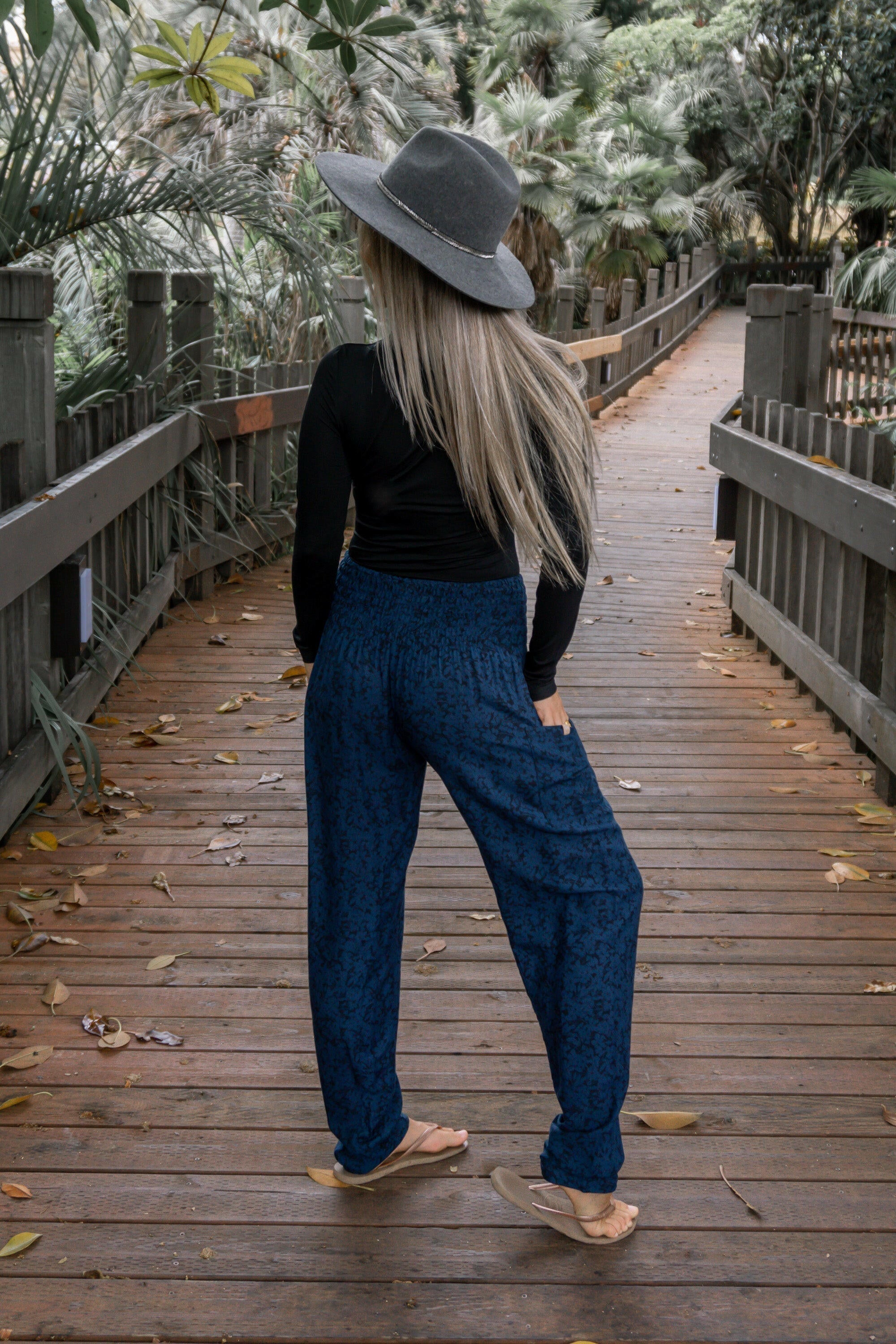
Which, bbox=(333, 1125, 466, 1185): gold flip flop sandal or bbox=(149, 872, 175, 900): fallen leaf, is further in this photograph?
bbox=(149, 872, 175, 900): fallen leaf

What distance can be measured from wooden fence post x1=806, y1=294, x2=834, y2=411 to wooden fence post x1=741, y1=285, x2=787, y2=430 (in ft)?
3.09

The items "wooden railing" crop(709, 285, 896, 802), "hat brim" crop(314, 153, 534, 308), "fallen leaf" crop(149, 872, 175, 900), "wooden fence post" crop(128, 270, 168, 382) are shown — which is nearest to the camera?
"hat brim" crop(314, 153, 534, 308)

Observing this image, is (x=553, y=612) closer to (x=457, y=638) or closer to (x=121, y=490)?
(x=457, y=638)

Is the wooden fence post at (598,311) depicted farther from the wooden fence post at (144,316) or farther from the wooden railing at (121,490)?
the wooden fence post at (144,316)

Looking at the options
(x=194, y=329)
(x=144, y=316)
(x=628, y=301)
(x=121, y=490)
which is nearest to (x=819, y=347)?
(x=194, y=329)

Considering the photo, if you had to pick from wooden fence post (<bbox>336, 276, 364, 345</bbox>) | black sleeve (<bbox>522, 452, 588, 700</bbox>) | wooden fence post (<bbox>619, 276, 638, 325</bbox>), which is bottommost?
black sleeve (<bbox>522, 452, 588, 700</bbox>)

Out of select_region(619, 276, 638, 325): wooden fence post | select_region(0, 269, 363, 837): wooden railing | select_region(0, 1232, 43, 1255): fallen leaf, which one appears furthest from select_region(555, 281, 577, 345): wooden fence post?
select_region(0, 1232, 43, 1255): fallen leaf

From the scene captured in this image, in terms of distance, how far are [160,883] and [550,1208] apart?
1.87 m

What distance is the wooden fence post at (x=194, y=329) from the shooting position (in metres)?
7.07

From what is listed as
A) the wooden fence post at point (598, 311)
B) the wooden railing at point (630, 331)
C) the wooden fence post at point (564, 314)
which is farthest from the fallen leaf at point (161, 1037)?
the wooden fence post at point (598, 311)

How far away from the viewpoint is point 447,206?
2256 millimetres

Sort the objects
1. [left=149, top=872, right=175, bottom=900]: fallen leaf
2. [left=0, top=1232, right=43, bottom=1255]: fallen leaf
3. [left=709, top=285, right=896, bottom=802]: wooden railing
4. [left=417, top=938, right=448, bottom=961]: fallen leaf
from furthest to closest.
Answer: [left=709, top=285, right=896, bottom=802]: wooden railing
[left=149, top=872, right=175, bottom=900]: fallen leaf
[left=417, top=938, right=448, bottom=961]: fallen leaf
[left=0, top=1232, right=43, bottom=1255]: fallen leaf

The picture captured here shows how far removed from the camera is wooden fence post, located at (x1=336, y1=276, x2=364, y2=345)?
8930 mm

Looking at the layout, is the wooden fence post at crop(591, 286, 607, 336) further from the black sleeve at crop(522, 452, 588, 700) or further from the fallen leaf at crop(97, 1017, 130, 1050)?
the black sleeve at crop(522, 452, 588, 700)
